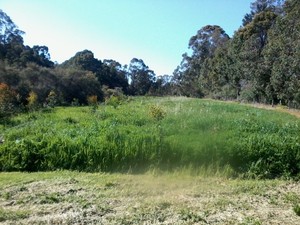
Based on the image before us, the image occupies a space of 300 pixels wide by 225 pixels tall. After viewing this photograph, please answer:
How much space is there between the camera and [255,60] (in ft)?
119

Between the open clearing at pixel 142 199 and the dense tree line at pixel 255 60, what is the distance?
2216 centimetres

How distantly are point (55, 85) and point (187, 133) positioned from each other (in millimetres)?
26196

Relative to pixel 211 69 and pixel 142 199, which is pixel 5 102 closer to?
pixel 142 199

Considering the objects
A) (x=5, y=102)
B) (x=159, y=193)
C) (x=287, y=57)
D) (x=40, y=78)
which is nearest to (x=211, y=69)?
(x=287, y=57)

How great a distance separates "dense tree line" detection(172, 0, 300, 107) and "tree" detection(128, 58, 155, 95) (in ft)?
34.2

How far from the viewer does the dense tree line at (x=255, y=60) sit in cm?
2750

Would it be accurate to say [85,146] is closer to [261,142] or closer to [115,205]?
[115,205]

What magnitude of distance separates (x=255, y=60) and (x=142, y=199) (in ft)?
112

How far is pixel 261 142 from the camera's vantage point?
24.8ft

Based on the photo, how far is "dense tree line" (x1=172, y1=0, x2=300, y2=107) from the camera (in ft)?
90.2

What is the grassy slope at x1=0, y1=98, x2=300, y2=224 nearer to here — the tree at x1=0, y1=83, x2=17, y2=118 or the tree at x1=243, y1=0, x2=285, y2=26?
the tree at x1=0, y1=83, x2=17, y2=118

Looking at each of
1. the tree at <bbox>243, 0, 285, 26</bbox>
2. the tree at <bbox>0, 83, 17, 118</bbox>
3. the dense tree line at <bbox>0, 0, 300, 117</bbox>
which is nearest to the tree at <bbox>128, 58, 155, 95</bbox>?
the dense tree line at <bbox>0, 0, 300, 117</bbox>

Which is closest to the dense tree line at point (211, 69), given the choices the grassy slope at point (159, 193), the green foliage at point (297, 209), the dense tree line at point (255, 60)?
the dense tree line at point (255, 60)

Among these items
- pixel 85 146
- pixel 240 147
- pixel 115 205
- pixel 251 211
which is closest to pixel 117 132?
pixel 85 146
